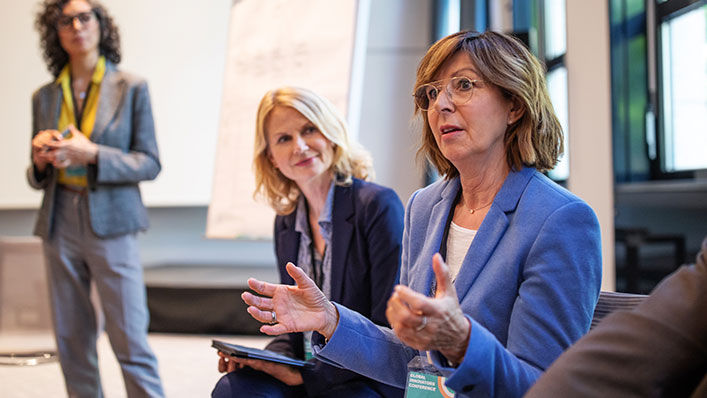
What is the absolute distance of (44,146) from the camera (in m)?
2.33

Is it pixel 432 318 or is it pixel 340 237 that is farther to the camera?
pixel 340 237

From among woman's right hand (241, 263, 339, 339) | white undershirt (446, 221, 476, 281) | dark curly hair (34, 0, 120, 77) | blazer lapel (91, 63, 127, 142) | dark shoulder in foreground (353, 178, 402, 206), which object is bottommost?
woman's right hand (241, 263, 339, 339)

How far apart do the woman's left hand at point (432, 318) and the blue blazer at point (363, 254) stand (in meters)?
0.73

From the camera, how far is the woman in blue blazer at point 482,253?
34.3 inches

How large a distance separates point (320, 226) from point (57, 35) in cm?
169

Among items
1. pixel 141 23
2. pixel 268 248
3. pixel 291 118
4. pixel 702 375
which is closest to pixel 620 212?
pixel 291 118

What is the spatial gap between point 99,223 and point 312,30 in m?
1.63

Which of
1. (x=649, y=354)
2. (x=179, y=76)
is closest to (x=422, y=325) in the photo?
(x=649, y=354)

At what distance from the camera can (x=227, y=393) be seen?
147cm

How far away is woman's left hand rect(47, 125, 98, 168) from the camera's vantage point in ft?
7.63

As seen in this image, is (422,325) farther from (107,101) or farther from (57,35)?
(57,35)

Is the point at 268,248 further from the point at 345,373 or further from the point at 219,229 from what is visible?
the point at 345,373

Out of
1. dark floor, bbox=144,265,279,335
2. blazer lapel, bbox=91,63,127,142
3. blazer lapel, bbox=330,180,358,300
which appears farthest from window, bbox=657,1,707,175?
dark floor, bbox=144,265,279,335

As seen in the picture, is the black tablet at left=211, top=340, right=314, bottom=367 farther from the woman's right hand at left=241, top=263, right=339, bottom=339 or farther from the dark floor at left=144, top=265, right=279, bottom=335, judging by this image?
the dark floor at left=144, top=265, right=279, bottom=335
